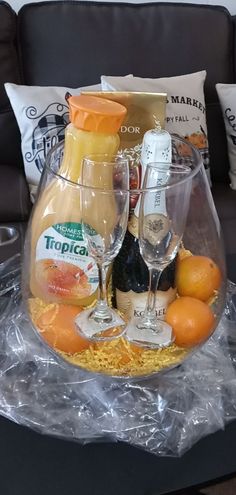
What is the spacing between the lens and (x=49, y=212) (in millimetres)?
848

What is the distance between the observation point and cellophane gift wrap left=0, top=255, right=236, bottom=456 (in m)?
0.82

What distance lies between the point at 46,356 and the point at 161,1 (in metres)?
1.57

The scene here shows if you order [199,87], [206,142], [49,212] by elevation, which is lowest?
[206,142]

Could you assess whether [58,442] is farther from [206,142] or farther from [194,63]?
[194,63]

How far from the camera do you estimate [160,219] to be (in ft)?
2.54

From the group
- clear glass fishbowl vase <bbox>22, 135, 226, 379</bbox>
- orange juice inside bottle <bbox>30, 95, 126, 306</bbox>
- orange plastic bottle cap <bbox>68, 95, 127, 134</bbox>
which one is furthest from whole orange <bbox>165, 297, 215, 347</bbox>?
orange plastic bottle cap <bbox>68, 95, 127, 134</bbox>

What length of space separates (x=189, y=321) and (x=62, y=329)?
17 cm

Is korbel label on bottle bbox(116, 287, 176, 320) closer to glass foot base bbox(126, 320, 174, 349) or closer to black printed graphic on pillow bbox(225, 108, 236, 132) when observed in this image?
Answer: glass foot base bbox(126, 320, 174, 349)

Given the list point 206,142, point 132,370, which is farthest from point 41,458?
point 206,142

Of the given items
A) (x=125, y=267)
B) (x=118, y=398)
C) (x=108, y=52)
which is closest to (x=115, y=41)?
(x=108, y=52)

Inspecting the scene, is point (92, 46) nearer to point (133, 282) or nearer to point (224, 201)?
point (224, 201)

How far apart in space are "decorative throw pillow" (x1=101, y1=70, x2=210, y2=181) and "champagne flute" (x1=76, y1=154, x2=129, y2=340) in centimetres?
102

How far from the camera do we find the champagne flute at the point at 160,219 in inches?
29.6

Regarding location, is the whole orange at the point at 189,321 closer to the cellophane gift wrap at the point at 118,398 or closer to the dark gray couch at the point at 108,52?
the cellophane gift wrap at the point at 118,398
